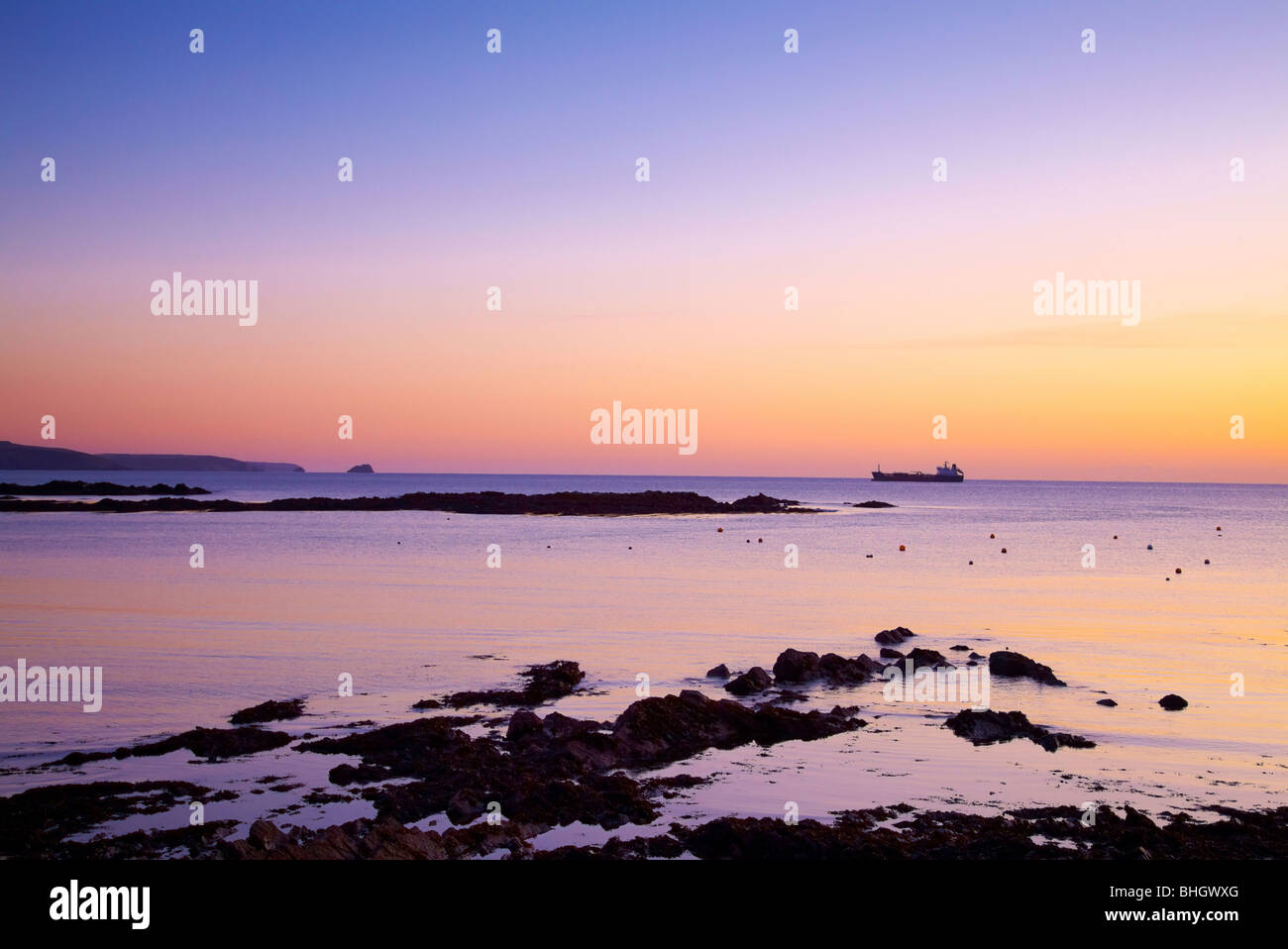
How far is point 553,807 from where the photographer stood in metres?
10.4

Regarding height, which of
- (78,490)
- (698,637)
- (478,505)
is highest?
(78,490)

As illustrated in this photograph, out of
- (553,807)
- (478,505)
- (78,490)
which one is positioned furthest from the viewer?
(78,490)

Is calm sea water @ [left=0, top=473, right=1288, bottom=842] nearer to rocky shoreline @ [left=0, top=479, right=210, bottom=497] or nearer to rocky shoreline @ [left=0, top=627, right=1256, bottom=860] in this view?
rocky shoreline @ [left=0, top=627, right=1256, bottom=860]

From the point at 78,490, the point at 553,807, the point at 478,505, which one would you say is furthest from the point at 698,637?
the point at 78,490

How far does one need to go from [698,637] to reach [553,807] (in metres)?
13.2

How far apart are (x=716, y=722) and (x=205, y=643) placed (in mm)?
13320

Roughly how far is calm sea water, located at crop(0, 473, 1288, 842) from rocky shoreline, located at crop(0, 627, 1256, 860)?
0.48 m

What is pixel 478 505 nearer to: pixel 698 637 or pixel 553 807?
pixel 698 637

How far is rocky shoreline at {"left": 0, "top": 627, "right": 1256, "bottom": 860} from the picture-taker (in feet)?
29.3

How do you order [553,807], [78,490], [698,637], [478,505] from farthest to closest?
[78,490] → [478,505] → [698,637] → [553,807]

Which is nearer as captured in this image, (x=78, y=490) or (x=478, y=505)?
(x=478, y=505)

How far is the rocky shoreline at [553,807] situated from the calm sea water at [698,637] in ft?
Result: 1.58

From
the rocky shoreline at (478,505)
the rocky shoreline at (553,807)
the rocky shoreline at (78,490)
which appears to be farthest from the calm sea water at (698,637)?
the rocky shoreline at (78,490)

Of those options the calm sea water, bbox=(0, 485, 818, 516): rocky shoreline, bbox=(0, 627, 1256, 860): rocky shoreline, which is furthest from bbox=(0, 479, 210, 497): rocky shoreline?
bbox=(0, 627, 1256, 860): rocky shoreline
